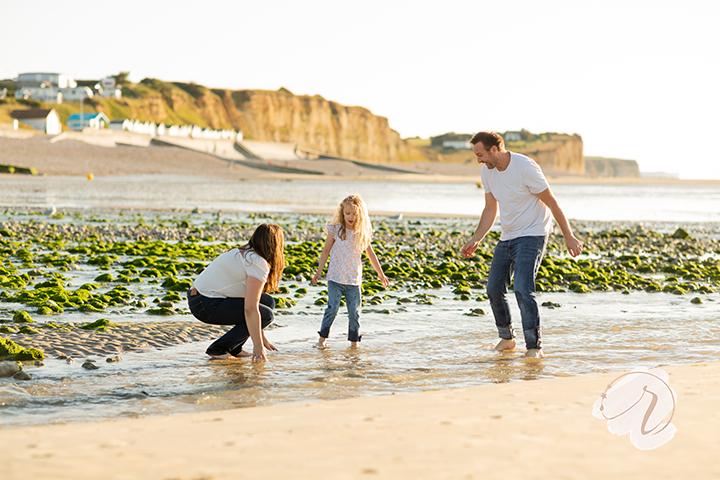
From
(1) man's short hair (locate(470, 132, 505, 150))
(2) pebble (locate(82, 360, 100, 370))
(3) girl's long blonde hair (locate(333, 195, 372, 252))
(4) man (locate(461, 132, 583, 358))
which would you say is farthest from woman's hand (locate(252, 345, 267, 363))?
(1) man's short hair (locate(470, 132, 505, 150))

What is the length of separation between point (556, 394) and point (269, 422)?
226 centimetres

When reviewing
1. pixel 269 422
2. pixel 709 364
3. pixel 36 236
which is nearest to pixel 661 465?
pixel 269 422

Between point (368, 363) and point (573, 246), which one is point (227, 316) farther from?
point (573, 246)

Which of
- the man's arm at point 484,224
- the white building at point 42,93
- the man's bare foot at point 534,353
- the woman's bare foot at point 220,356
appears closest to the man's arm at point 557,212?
the man's arm at point 484,224

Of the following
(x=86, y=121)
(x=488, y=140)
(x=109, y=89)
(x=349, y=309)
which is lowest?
(x=349, y=309)

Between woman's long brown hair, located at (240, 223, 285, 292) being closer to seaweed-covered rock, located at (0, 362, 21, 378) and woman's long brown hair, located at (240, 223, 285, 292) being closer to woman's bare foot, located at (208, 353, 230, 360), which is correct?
woman's bare foot, located at (208, 353, 230, 360)

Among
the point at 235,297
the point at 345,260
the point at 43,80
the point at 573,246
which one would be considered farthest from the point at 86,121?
the point at 573,246

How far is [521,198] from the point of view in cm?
934

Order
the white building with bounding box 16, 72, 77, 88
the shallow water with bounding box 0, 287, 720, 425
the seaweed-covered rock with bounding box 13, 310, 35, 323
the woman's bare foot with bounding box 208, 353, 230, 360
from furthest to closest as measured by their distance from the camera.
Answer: the white building with bounding box 16, 72, 77, 88
the seaweed-covered rock with bounding box 13, 310, 35, 323
the woman's bare foot with bounding box 208, 353, 230, 360
the shallow water with bounding box 0, 287, 720, 425

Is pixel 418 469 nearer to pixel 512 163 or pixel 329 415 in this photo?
pixel 329 415

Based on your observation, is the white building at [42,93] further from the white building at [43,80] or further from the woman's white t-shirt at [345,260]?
the woman's white t-shirt at [345,260]

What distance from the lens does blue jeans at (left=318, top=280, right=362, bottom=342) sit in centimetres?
991

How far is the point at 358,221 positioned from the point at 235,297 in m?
1.62

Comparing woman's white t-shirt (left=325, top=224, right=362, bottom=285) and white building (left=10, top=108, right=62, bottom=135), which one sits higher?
white building (left=10, top=108, right=62, bottom=135)
